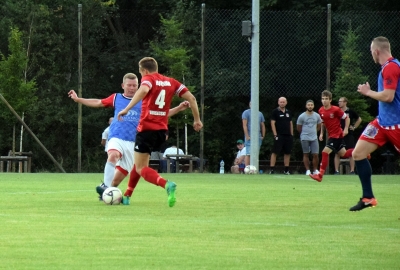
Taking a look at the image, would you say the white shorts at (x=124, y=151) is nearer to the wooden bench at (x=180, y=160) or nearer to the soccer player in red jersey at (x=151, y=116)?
the soccer player in red jersey at (x=151, y=116)

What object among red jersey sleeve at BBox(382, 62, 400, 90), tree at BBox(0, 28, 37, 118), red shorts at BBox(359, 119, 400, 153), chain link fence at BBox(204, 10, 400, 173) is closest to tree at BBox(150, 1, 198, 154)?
chain link fence at BBox(204, 10, 400, 173)

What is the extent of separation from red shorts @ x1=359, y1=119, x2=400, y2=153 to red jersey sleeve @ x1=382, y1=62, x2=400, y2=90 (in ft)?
1.58

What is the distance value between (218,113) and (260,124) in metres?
5.86

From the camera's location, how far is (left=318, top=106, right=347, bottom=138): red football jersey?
74.9 ft

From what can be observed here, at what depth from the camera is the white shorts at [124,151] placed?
47.1ft

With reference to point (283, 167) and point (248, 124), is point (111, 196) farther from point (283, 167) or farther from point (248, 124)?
point (283, 167)

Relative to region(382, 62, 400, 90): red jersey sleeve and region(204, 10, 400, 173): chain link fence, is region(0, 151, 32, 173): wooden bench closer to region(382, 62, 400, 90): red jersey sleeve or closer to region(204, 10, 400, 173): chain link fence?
region(204, 10, 400, 173): chain link fence

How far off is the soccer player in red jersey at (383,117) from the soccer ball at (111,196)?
3033 millimetres

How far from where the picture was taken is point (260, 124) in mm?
27828

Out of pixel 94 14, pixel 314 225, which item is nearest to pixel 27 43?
pixel 94 14

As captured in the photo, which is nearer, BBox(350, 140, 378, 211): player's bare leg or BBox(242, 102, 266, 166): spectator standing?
BBox(350, 140, 378, 211): player's bare leg

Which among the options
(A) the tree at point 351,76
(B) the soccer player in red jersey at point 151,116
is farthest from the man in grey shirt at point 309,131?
(B) the soccer player in red jersey at point 151,116

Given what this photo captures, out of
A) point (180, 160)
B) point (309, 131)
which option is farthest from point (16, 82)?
point (309, 131)

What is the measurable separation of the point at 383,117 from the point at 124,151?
381 centimetres
